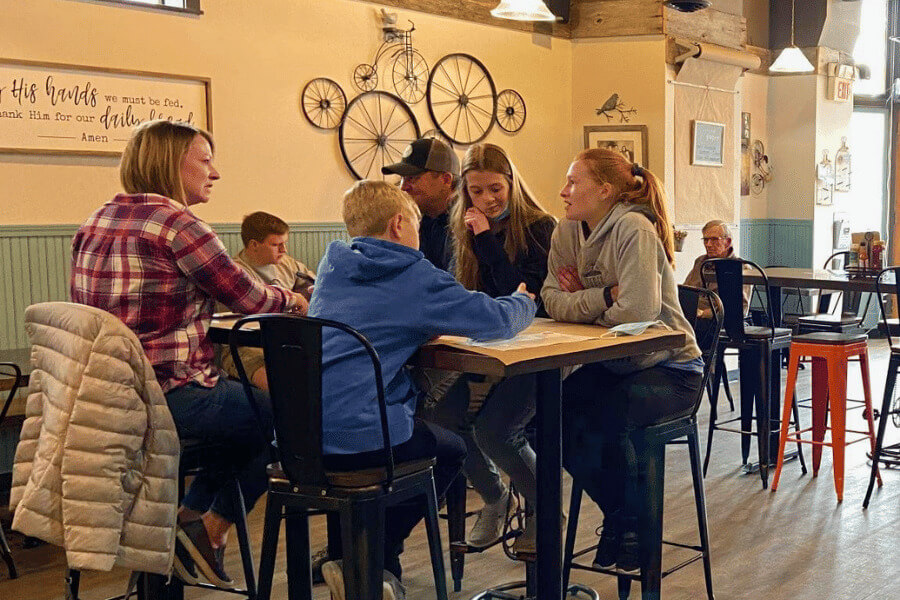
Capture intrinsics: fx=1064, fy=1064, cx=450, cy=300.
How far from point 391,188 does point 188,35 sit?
2935 mm

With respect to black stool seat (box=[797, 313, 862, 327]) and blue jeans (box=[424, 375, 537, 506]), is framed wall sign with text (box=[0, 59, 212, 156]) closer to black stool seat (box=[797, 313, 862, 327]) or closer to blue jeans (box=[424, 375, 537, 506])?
blue jeans (box=[424, 375, 537, 506])

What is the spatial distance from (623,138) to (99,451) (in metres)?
5.37

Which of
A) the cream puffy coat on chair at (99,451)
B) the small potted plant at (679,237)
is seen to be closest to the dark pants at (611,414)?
the cream puffy coat on chair at (99,451)

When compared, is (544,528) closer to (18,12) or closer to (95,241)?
(95,241)

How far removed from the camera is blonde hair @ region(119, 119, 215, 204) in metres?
2.87

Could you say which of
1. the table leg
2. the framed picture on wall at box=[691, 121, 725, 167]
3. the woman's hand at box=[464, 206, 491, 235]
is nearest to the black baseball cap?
the woman's hand at box=[464, 206, 491, 235]

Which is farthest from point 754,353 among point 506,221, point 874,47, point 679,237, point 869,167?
point 874,47

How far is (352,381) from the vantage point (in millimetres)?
2432

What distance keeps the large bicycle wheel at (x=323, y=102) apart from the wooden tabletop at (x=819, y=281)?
237cm

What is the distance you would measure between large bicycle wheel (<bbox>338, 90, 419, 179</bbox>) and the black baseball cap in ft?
7.19

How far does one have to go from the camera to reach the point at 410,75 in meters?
6.29

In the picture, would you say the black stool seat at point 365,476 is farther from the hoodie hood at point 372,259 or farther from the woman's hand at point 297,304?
the woman's hand at point 297,304

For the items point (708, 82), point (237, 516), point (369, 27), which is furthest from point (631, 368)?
point (708, 82)

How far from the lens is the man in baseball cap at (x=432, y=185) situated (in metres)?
3.77
